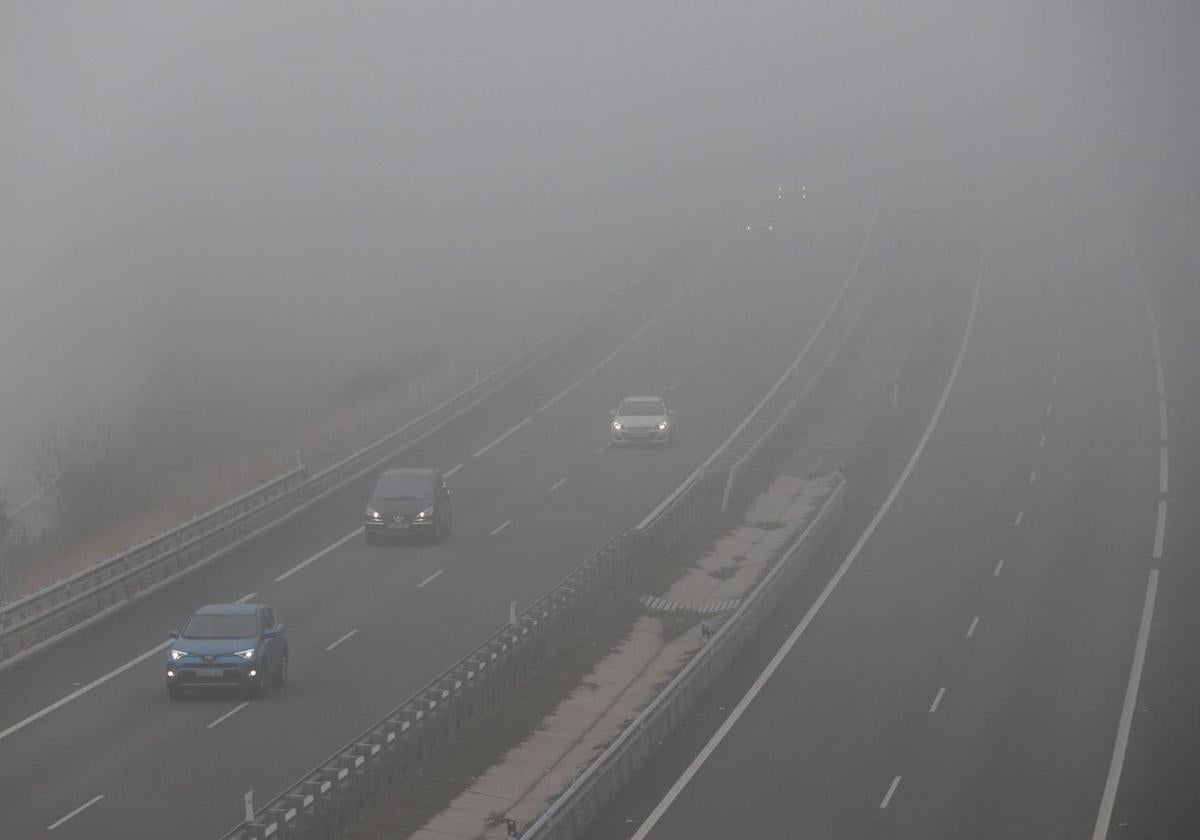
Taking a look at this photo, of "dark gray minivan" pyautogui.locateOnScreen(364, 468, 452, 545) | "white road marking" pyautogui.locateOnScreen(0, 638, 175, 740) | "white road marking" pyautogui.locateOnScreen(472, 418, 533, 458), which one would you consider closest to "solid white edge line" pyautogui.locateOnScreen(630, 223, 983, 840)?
"white road marking" pyautogui.locateOnScreen(0, 638, 175, 740)

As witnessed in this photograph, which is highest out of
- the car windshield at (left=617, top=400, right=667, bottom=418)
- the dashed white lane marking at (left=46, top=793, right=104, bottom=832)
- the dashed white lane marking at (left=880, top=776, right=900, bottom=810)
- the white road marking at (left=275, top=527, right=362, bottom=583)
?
the dashed white lane marking at (left=46, top=793, right=104, bottom=832)

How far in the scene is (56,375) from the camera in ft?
287

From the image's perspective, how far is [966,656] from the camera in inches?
1342

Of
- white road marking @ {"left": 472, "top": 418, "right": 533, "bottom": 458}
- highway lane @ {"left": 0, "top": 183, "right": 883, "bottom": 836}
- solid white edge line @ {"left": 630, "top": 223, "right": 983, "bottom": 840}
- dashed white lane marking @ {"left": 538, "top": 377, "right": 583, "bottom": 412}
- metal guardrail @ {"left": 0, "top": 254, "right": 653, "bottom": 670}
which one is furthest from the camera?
dashed white lane marking @ {"left": 538, "top": 377, "right": 583, "bottom": 412}

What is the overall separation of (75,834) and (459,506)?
81.3 ft

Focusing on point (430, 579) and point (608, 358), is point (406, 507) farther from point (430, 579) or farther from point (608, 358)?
point (608, 358)

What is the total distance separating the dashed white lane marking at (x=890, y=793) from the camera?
81.8 ft

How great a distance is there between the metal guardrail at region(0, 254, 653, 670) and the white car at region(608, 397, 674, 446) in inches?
244

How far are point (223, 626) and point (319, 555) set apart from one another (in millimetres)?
11632

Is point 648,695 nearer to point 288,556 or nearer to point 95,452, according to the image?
point 288,556

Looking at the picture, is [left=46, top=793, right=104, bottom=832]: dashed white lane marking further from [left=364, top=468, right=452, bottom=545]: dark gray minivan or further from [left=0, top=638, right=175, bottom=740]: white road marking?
[left=364, top=468, right=452, bottom=545]: dark gray minivan

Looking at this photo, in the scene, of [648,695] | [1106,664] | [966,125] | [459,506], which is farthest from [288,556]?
[966,125]

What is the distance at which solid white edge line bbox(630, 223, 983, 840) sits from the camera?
992 inches

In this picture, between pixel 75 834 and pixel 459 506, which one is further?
pixel 459 506
